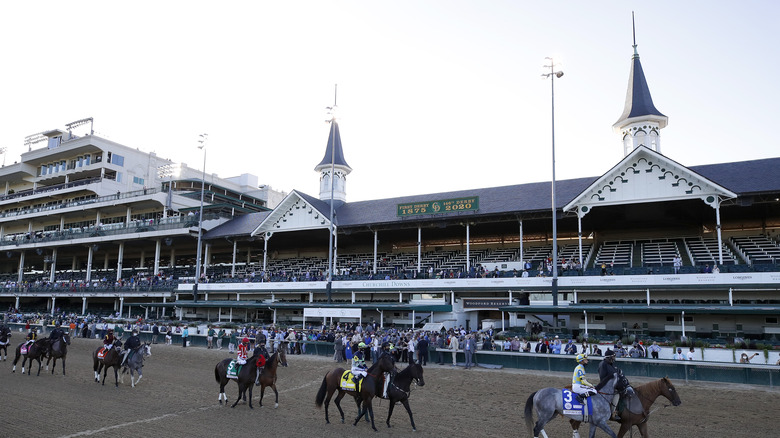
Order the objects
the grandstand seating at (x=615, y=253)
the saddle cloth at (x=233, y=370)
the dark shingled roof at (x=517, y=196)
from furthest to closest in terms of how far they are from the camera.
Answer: the grandstand seating at (x=615, y=253) < the dark shingled roof at (x=517, y=196) < the saddle cloth at (x=233, y=370)

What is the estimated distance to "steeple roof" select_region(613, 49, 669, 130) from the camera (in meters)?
39.8

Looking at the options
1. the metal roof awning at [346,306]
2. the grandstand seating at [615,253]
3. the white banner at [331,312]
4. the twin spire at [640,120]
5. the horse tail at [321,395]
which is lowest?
the horse tail at [321,395]

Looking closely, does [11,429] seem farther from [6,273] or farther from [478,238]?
[6,273]

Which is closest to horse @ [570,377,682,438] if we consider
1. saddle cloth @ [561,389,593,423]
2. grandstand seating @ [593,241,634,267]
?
saddle cloth @ [561,389,593,423]

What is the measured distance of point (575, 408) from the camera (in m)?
10.0

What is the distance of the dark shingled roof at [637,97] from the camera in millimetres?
39906

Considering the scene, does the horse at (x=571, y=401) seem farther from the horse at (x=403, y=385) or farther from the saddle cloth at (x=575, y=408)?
the horse at (x=403, y=385)

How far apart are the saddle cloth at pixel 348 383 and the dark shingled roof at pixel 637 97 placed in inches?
1373

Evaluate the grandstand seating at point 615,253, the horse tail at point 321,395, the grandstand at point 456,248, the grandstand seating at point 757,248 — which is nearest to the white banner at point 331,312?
the grandstand at point 456,248

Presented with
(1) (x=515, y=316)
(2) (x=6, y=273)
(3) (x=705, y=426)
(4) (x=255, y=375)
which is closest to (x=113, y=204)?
(2) (x=6, y=273)

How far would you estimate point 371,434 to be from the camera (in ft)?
37.9

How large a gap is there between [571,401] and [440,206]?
89.7 feet

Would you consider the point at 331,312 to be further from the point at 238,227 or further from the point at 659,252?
the point at 238,227

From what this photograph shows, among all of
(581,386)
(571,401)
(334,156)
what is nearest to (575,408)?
(571,401)
